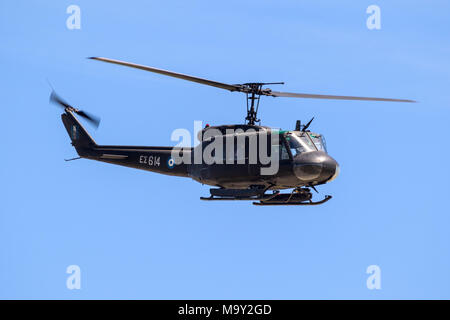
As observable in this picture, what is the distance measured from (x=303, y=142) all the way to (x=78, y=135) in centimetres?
1196

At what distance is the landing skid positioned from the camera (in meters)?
30.9

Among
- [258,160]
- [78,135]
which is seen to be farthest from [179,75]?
[78,135]

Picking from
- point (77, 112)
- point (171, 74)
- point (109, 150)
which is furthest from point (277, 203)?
point (77, 112)

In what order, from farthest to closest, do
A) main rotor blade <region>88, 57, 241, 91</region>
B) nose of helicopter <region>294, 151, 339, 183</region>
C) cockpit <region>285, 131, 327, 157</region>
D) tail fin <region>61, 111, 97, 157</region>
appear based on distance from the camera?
tail fin <region>61, 111, 97, 157</region> → cockpit <region>285, 131, 327, 157</region> → nose of helicopter <region>294, 151, 339, 183</region> → main rotor blade <region>88, 57, 241, 91</region>

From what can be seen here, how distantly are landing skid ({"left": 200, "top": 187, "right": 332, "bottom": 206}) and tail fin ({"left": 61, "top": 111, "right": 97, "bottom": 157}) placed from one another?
317 inches

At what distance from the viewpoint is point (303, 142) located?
3092 cm

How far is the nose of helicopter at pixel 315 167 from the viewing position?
30.0 metres

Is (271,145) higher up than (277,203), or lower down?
higher up

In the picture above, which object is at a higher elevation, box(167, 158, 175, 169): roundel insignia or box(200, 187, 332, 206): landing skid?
box(167, 158, 175, 169): roundel insignia

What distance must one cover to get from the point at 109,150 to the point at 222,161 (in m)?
6.85

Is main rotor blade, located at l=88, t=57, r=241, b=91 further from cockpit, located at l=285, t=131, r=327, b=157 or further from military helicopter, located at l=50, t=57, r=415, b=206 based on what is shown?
cockpit, located at l=285, t=131, r=327, b=157

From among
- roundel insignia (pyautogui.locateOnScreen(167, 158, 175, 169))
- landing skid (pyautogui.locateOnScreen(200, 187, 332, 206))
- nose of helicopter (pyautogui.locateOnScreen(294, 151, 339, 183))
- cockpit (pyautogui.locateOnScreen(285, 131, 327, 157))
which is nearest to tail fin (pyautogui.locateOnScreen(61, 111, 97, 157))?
roundel insignia (pyautogui.locateOnScreen(167, 158, 175, 169))

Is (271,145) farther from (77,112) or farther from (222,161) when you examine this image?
(77,112)
